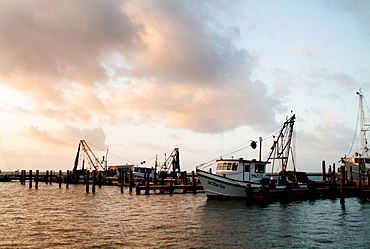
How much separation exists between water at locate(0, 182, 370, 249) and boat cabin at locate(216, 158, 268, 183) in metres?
4.74

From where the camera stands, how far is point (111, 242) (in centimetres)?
1956

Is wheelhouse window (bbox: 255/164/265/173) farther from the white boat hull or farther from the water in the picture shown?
the water

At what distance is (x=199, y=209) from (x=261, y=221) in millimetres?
7732

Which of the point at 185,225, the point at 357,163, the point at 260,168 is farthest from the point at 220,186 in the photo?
the point at 357,163

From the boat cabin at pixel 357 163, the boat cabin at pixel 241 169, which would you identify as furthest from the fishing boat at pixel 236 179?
the boat cabin at pixel 357 163

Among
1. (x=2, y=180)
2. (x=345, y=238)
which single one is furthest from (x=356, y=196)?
(x=2, y=180)

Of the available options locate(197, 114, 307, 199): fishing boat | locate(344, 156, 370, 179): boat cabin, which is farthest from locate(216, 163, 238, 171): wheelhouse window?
locate(344, 156, 370, 179): boat cabin

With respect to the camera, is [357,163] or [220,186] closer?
[220,186]

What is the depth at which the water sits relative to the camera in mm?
19734

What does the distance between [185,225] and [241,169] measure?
17.4 metres

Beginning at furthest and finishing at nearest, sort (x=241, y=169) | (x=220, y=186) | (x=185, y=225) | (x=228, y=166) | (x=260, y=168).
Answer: (x=260, y=168) < (x=228, y=166) < (x=241, y=169) < (x=220, y=186) < (x=185, y=225)

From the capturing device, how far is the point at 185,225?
24719 mm

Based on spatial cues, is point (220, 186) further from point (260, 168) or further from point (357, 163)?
point (357, 163)

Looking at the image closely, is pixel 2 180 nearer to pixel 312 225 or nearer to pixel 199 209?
pixel 199 209
